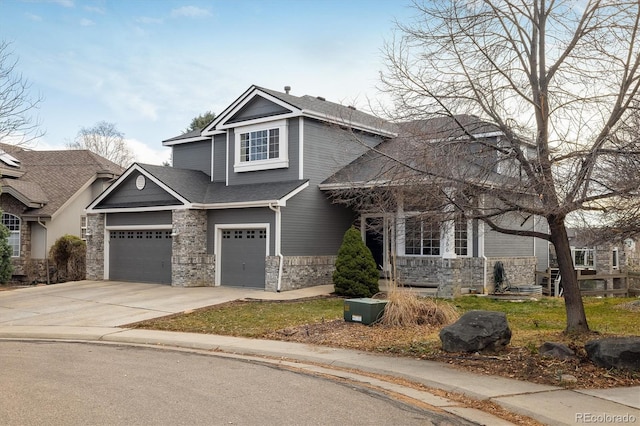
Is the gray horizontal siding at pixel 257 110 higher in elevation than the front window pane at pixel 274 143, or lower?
higher

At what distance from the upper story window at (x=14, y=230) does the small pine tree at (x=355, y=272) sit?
17.4 metres

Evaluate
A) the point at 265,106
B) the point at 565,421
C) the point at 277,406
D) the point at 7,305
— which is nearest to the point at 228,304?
the point at 7,305

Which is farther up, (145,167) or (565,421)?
(145,167)

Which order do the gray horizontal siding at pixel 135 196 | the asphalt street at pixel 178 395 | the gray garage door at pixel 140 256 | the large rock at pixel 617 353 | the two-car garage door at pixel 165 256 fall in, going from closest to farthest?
the asphalt street at pixel 178 395
the large rock at pixel 617 353
the two-car garage door at pixel 165 256
the gray horizontal siding at pixel 135 196
the gray garage door at pixel 140 256

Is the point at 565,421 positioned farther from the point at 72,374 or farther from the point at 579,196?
the point at 72,374

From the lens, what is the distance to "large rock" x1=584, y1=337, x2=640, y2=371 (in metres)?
8.43

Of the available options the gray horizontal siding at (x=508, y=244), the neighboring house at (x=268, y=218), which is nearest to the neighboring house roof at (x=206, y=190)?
the neighboring house at (x=268, y=218)

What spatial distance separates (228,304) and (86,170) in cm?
1743

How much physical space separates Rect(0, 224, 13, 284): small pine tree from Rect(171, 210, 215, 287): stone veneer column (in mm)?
9040

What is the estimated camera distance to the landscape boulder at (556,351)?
9.16m

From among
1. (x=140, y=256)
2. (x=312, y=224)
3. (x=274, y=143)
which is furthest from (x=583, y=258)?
(x=140, y=256)

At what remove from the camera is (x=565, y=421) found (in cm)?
638

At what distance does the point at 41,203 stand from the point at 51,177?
323 centimetres

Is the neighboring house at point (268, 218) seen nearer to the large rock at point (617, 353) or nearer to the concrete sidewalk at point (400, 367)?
the concrete sidewalk at point (400, 367)
